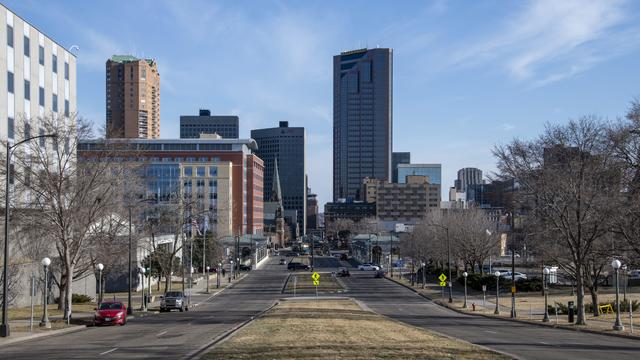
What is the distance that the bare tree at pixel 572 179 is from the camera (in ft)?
141

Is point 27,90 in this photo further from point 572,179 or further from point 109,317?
point 572,179

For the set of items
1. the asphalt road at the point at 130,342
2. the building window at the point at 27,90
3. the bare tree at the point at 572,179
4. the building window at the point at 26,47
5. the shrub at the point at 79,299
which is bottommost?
the shrub at the point at 79,299

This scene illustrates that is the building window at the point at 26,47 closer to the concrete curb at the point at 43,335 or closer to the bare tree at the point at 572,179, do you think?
the concrete curb at the point at 43,335

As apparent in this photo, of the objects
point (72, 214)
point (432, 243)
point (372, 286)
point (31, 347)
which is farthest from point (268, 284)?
point (31, 347)

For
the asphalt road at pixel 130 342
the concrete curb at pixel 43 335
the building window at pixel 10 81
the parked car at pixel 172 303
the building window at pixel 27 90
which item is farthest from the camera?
the building window at pixel 27 90

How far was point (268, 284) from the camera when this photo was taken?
306ft

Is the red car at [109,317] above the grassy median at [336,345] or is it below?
below

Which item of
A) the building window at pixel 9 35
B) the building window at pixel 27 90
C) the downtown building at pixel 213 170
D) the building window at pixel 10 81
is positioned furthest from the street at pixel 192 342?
the downtown building at pixel 213 170

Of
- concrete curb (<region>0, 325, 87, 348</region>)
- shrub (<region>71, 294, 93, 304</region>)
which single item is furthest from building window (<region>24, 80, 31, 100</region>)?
concrete curb (<region>0, 325, 87, 348</region>)

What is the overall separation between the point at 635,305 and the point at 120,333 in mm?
38790

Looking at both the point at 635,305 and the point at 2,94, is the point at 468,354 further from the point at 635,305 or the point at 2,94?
the point at 2,94

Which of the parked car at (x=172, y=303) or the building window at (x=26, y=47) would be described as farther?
the building window at (x=26, y=47)

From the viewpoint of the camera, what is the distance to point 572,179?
43.3m

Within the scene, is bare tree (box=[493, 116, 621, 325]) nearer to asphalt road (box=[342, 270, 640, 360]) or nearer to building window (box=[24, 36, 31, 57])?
asphalt road (box=[342, 270, 640, 360])
